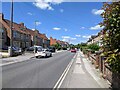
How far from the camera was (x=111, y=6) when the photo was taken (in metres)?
9.36

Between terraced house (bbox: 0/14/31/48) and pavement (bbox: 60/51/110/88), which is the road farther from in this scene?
terraced house (bbox: 0/14/31/48)

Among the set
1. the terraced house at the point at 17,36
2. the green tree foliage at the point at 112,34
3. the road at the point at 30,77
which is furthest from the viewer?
the terraced house at the point at 17,36

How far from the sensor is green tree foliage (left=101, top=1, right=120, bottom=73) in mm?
8766

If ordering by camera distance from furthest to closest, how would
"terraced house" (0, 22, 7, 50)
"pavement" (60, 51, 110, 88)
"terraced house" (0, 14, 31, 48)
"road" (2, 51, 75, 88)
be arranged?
"terraced house" (0, 14, 31, 48) → "terraced house" (0, 22, 7, 50) → "pavement" (60, 51, 110, 88) → "road" (2, 51, 75, 88)

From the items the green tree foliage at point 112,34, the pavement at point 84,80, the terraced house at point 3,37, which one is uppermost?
the terraced house at point 3,37

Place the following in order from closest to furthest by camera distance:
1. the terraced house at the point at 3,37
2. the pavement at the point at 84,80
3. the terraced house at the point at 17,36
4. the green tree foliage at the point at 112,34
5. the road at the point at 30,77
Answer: the green tree foliage at the point at 112,34
the road at the point at 30,77
the pavement at the point at 84,80
the terraced house at the point at 3,37
the terraced house at the point at 17,36

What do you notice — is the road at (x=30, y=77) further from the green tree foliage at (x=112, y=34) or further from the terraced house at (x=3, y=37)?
the terraced house at (x=3, y=37)

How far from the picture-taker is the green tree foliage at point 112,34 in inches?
345

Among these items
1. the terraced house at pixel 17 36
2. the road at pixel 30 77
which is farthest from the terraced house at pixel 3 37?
the road at pixel 30 77

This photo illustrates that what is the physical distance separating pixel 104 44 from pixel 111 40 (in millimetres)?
518

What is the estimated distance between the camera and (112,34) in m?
9.27

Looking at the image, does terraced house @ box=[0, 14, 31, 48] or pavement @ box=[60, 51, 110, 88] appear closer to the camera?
pavement @ box=[60, 51, 110, 88]

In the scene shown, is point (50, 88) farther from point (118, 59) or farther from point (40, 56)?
point (40, 56)

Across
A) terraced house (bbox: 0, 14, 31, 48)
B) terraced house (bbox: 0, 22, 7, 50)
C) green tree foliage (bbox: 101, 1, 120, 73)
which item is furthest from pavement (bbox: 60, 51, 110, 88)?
terraced house (bbox: 0, 14, 31, 48)
